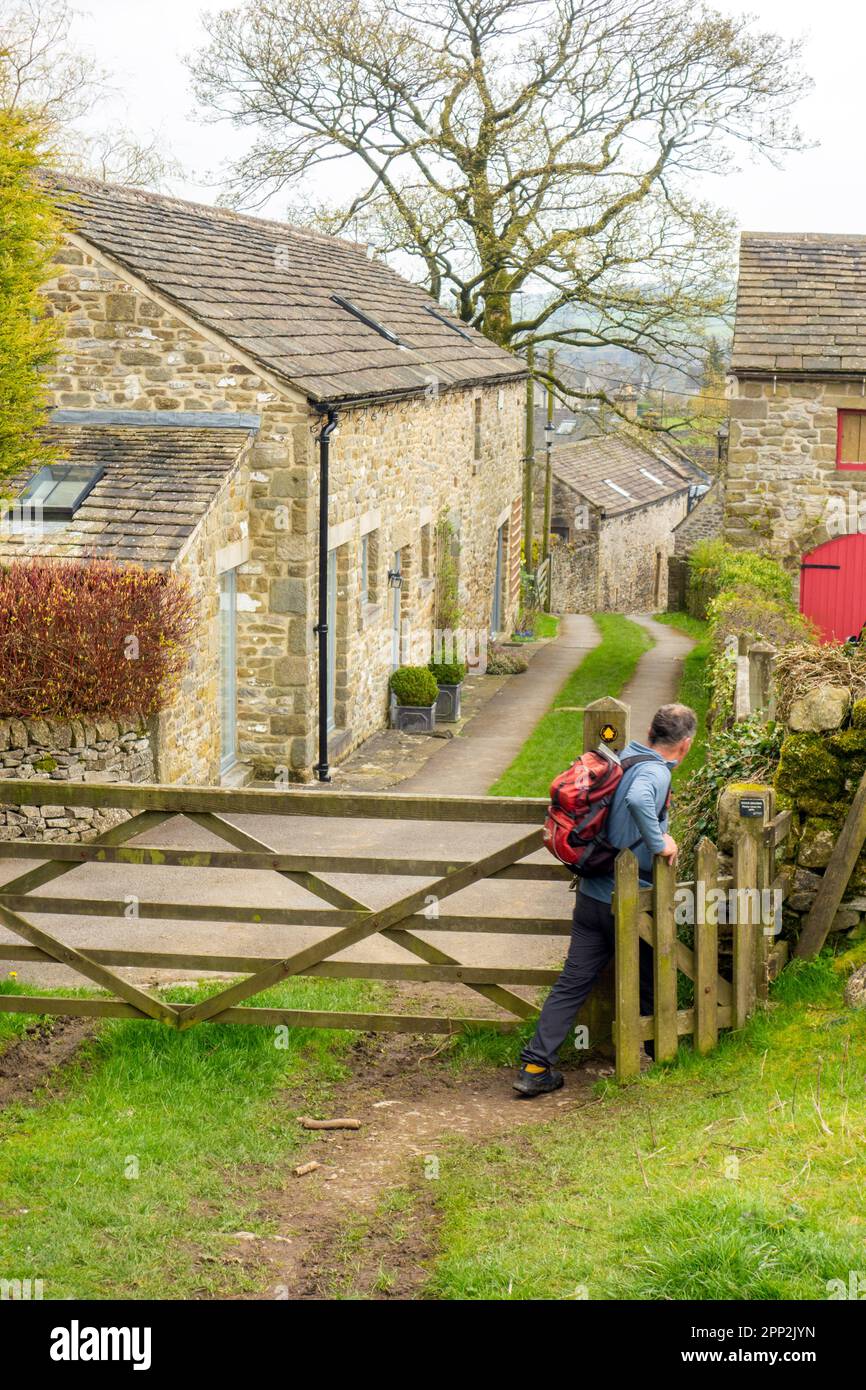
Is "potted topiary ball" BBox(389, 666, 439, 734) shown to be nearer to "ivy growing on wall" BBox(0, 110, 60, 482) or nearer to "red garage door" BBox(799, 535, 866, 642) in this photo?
"red garage door" BBox(799, 535, 866, 642)

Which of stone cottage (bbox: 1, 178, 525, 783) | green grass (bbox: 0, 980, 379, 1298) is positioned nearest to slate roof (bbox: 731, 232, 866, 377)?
stone cottage (bbox: 1, 178, 525, 783)

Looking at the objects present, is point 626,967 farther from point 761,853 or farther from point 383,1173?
point 383,1173

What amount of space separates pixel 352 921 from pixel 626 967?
129 centimetres

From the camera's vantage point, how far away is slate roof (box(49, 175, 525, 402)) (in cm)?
1453

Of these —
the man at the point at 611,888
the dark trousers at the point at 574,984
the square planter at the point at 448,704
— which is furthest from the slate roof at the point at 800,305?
the dark trousers at the point at 574,984

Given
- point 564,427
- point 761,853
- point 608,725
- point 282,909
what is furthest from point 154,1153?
point 564,427

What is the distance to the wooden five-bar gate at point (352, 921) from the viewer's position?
6.32 m

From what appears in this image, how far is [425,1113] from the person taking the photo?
6320 mm

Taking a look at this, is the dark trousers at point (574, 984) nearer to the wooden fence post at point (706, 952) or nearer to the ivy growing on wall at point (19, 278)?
the wooden fence post at point (706, 952)

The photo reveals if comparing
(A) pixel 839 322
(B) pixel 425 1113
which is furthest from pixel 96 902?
(A) pixel 839 322

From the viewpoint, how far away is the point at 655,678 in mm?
23422

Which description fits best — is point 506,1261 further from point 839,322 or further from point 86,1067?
point 839,322

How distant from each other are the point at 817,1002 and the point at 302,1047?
95.7 inches

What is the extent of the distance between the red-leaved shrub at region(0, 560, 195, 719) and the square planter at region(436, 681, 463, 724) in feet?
25.3
